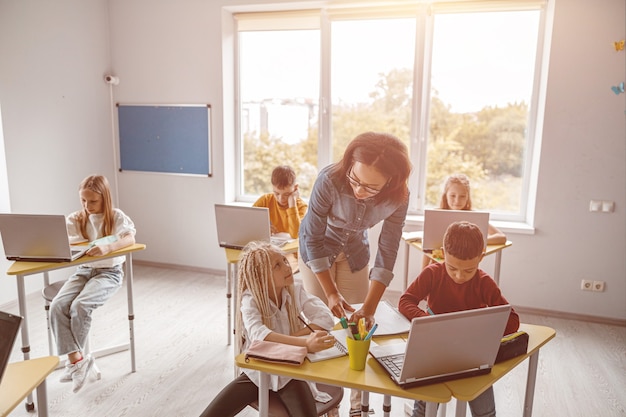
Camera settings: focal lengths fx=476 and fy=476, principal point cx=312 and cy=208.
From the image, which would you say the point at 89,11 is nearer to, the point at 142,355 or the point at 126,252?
the point at 126,252

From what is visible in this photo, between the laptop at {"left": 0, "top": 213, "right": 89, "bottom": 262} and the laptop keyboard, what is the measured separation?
1.70m

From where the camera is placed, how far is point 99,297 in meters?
2.70

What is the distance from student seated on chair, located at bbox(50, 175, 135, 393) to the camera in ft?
8.46

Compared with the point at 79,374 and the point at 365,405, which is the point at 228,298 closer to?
the point at 79,374

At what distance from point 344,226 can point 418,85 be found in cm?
234

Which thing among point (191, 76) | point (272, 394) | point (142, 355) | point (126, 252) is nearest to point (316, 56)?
point (191, 76)

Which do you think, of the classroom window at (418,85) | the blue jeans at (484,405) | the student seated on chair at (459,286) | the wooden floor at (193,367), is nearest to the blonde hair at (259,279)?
the student seated on chair at (459,286)

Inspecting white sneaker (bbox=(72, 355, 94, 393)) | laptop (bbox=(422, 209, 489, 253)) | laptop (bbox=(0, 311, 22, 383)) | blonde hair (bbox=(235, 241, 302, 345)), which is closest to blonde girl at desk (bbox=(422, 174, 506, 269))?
laptop (bbox=(422, 209, 489, 253))

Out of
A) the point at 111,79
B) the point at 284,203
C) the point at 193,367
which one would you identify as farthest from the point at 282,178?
the point at 111,79

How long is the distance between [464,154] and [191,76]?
2534mm

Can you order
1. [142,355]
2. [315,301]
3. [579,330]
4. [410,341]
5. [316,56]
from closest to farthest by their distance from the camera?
[410,341], [315,301], [142,355], [579,330], [316,56]

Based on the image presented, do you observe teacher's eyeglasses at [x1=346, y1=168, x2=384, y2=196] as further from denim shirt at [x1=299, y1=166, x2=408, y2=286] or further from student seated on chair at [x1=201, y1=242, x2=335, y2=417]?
student seated on chair at [x1=201, y1=242, x2=335, y2=417]

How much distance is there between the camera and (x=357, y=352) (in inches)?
57.4

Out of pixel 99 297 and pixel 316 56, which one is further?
pixel 316 56
